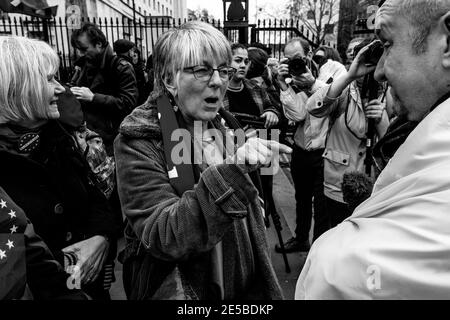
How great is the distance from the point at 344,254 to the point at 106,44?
12.8ft

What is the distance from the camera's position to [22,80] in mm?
1518

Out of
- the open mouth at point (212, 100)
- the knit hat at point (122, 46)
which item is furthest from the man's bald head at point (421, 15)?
the knit hat at point (122, 46)

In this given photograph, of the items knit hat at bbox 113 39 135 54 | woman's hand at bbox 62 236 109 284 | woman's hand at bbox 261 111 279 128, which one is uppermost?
knit hat at bbox 113 39 135 54

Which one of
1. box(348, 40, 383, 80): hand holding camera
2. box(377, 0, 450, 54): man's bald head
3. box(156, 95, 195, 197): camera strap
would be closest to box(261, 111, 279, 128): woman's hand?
box(348, 40, 383, 80): hand holding camera

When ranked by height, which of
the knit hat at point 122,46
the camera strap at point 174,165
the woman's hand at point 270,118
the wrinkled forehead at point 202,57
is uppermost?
the knit hat at point 122,46

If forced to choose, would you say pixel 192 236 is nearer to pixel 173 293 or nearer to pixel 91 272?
pixel 173 293

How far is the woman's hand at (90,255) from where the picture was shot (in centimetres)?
161

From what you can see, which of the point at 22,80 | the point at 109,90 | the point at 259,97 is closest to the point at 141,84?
the point at 109,90

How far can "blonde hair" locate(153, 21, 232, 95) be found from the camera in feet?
4.73

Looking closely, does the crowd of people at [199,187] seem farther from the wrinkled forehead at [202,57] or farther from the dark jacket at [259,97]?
the dark jacket at [259,97]

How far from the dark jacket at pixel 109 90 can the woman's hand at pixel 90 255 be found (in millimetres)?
2028

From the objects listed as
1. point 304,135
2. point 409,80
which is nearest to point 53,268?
point 409,80

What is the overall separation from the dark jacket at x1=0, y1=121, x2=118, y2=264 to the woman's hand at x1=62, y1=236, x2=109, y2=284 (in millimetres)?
40

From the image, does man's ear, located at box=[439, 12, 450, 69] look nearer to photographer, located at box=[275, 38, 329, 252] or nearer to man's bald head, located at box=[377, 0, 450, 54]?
man's bald head, located at box=[377, 0, 450, 54]
